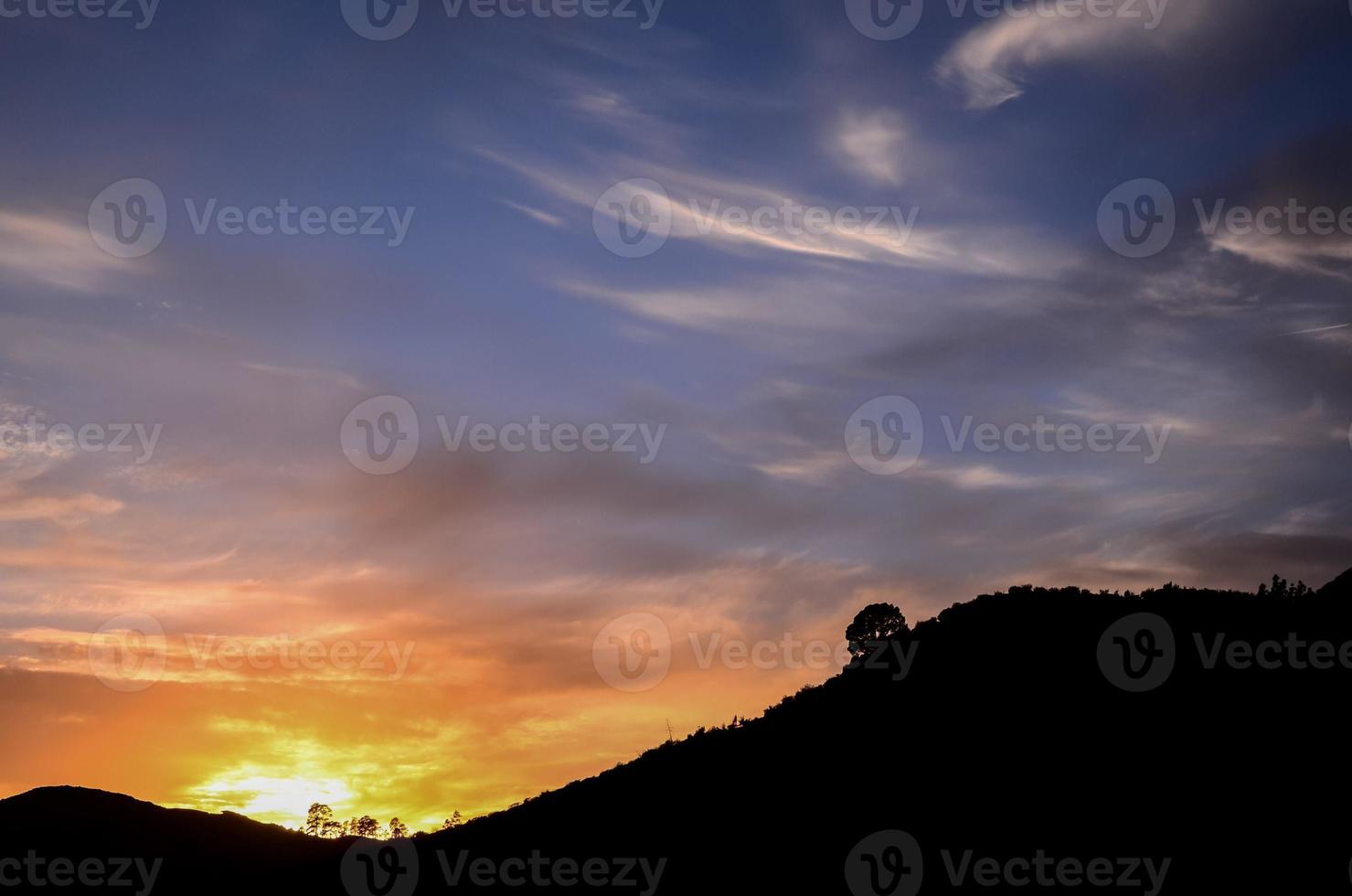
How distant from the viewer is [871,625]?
251 ft

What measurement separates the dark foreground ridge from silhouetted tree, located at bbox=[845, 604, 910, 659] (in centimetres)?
2129

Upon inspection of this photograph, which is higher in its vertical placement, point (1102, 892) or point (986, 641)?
point (986, 641)

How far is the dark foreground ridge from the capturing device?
29984 mm

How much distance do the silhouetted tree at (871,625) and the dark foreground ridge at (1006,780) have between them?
21289 mm

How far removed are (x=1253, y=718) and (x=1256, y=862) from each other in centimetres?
854

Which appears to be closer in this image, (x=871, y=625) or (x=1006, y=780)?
(x=1006, y=780)

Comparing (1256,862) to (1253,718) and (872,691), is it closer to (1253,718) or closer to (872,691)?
(1253,718)

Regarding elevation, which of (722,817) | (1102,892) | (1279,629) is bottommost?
(1102,892)

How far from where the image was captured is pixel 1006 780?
36312 millimetres

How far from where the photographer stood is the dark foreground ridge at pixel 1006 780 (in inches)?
1180

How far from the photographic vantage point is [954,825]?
34656 mm

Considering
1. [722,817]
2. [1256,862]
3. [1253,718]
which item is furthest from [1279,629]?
[722,817]

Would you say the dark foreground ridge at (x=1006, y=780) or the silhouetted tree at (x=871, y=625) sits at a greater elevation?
the silhouetted tree at (x=871, y=625)

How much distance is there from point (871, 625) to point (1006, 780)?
40325 millimetres
